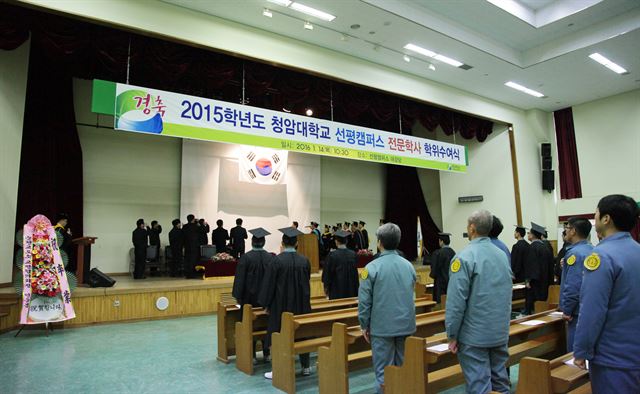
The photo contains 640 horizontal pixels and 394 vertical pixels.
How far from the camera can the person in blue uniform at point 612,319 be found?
1530 mm

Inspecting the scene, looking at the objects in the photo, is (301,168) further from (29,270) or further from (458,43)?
(29,270)

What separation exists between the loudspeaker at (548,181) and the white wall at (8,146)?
467 inches

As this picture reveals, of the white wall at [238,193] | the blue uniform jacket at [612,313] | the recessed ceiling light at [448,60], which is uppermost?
the recessed ceiling light at [448,60]

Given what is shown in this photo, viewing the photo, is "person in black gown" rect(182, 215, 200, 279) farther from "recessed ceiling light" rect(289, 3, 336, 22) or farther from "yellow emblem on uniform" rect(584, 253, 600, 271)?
"yellow emblem on uniform" rect(584, 253, 600, 271)

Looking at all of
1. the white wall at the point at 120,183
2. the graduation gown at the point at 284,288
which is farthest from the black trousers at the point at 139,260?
the graduation gown at the point at 284,288

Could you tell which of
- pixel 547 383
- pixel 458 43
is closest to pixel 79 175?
pixel 458 43

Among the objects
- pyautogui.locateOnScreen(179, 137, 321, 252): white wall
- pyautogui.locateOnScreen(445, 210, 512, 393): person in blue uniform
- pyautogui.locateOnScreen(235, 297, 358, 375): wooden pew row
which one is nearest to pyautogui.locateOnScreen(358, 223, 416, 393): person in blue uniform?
pyautogui.locateOnScreen(445, 210, 512, 393): person in blue uniform

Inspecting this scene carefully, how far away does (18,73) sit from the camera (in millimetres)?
6426

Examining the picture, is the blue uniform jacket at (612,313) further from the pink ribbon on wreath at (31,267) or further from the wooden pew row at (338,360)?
the pink ribbon on wreath at (31,267)

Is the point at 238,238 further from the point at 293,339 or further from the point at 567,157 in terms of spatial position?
the point at 567,157

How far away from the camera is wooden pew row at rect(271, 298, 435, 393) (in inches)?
123

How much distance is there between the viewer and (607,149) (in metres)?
10.2

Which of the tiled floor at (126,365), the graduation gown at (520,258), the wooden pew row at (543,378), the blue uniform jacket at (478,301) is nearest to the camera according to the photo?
the wooden pew row at (543,378)

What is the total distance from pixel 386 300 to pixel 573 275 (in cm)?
151
